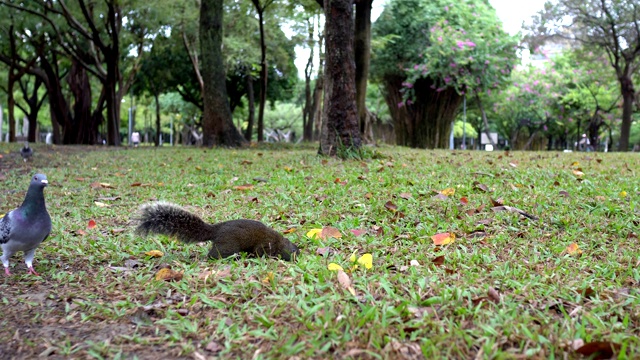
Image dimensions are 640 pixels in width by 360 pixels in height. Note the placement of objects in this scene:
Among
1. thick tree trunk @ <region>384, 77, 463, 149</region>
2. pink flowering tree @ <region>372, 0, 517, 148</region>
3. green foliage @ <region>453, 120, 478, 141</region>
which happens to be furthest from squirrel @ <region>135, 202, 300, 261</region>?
green foliage @ <region>453, 120, 478, 141</region>

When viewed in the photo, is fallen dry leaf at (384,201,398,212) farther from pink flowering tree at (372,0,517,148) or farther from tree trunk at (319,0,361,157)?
pink flowering tree at (372,0,517,148)

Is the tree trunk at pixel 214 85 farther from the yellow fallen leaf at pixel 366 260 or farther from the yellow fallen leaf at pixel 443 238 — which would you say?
the yellow fallen leaf at pixel 366 260

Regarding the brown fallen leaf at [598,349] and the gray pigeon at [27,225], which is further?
the gray pigeon at [27,225]

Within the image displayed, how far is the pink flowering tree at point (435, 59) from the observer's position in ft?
61.5

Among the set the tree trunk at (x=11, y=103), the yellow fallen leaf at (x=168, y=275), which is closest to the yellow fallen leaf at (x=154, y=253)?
the yellow fallen leaf at (x=168, y=275)

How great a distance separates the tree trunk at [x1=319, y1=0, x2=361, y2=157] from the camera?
27.5 ft

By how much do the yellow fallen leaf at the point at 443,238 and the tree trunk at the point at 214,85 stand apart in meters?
9.83

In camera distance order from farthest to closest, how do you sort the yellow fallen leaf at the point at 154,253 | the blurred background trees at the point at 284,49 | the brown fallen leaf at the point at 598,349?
the blurred background trees at the point at 284,49 < the yellow fallen leaf at the point at 154,253 < the brown fallen leaf at the point at 598,349

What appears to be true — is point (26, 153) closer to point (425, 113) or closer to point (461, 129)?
point (425, 113)

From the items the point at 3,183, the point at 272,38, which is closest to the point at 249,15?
the point at 272,38

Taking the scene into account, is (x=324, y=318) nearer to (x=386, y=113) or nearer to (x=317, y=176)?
(x=317, y=176)

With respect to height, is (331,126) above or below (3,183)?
above

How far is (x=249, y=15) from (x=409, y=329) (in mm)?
19962

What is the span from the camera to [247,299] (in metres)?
2.66
